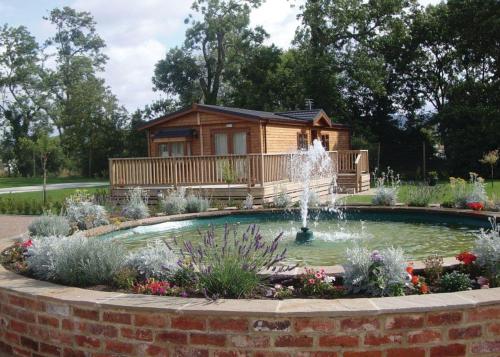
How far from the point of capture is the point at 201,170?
48.8 feet

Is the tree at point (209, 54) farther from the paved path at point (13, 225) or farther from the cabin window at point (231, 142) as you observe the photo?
the paved path at point (13, 225)

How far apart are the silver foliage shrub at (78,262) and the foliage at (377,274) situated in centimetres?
187

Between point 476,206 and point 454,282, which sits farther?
point 476,206

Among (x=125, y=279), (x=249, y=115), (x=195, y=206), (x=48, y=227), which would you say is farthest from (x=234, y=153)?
(x=125, y=279)

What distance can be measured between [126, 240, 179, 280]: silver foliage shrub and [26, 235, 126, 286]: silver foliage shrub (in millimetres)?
124

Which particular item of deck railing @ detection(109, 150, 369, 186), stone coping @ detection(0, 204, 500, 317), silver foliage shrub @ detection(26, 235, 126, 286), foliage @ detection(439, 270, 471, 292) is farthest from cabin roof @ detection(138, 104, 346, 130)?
stone coping @ detection(0, 204, 500, 317)

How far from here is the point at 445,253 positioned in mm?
6195

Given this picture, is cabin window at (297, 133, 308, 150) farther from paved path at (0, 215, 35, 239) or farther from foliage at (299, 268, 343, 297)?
foliage at (299, 268, 343, 297)

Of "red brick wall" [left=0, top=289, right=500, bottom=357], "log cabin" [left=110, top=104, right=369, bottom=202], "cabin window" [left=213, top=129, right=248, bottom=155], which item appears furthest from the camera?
"cabin window" [left=213, top=129, right=248, bottom=155]

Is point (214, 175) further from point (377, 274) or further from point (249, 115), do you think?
point (377, 274)

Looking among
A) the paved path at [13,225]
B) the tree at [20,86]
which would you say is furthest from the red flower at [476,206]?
the tree at [20,86]

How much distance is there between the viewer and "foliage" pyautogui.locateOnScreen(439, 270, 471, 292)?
349 centimetres

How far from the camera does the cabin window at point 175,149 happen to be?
832 inches

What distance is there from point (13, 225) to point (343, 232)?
714 cm
